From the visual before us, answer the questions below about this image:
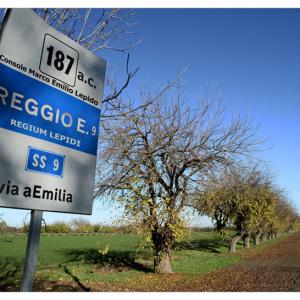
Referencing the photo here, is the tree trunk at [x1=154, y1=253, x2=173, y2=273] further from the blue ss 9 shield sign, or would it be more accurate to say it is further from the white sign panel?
the blue ss 9 shield sign

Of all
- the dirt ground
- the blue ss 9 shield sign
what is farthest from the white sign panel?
the dirt ground

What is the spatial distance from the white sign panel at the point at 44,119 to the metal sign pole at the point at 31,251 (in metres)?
0.06

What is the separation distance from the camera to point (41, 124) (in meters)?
2.30

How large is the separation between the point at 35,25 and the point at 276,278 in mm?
15637

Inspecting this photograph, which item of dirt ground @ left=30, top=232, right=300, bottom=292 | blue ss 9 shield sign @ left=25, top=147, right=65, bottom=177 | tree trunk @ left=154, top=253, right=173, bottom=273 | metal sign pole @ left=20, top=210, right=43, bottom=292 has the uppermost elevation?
blue ss 9 shield sign @ left=25, top=147, right=65, bottom=177

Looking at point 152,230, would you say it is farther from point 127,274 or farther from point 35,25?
point 35,25

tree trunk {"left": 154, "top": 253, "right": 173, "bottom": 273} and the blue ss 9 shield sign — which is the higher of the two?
the blue ss 9 shield sign

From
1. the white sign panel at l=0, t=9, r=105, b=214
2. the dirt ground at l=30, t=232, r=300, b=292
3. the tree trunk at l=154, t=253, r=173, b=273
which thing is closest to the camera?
the white sign panel at l=0, t=9, r=105, b=214

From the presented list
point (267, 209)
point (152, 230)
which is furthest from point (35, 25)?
point (267, 209)

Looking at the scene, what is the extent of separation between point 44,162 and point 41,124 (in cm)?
23

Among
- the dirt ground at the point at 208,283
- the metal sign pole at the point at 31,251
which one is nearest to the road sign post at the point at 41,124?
the metal sign pole at the point at 31,251

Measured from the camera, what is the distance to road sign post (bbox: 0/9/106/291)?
2162 mm

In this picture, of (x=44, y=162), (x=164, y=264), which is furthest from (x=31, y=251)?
(x=164, y=264)

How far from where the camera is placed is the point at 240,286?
13633 millimetres
